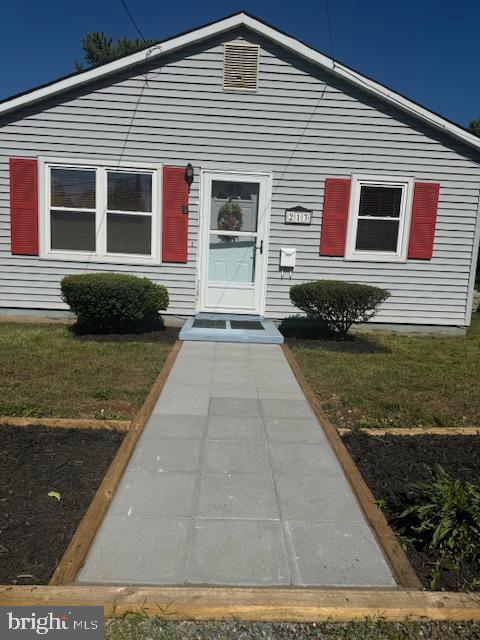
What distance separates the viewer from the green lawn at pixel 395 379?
4.22 meters

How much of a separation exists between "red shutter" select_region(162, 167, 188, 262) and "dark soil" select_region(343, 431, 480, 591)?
5292mm

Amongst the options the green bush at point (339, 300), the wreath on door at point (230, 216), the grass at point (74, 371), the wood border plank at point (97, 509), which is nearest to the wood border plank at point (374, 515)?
the wood border plank at point (97, 509)

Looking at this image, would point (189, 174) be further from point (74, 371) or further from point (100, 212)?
point (74, 371)

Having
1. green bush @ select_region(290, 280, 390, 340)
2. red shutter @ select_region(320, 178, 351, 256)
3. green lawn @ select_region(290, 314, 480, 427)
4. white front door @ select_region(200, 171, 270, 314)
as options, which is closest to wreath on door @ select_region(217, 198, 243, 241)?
white front door @ select_region(200, 171, 270, 314)

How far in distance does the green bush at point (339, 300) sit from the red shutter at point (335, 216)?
3.66 ft

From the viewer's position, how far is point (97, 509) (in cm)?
251

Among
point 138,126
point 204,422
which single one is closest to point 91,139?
point 138,126

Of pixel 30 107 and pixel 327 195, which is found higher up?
pixel 30 107

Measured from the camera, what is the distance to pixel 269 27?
7562mm

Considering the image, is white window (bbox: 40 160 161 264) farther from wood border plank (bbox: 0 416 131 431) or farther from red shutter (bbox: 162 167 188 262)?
wood border plank (bbox: 0 416 131 431)

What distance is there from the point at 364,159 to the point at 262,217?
1996 mm

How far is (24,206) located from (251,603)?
761 centimetres

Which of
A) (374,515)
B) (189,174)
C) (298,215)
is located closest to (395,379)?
(374,515)

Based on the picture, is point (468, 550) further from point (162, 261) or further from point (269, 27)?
point (269, 27)
